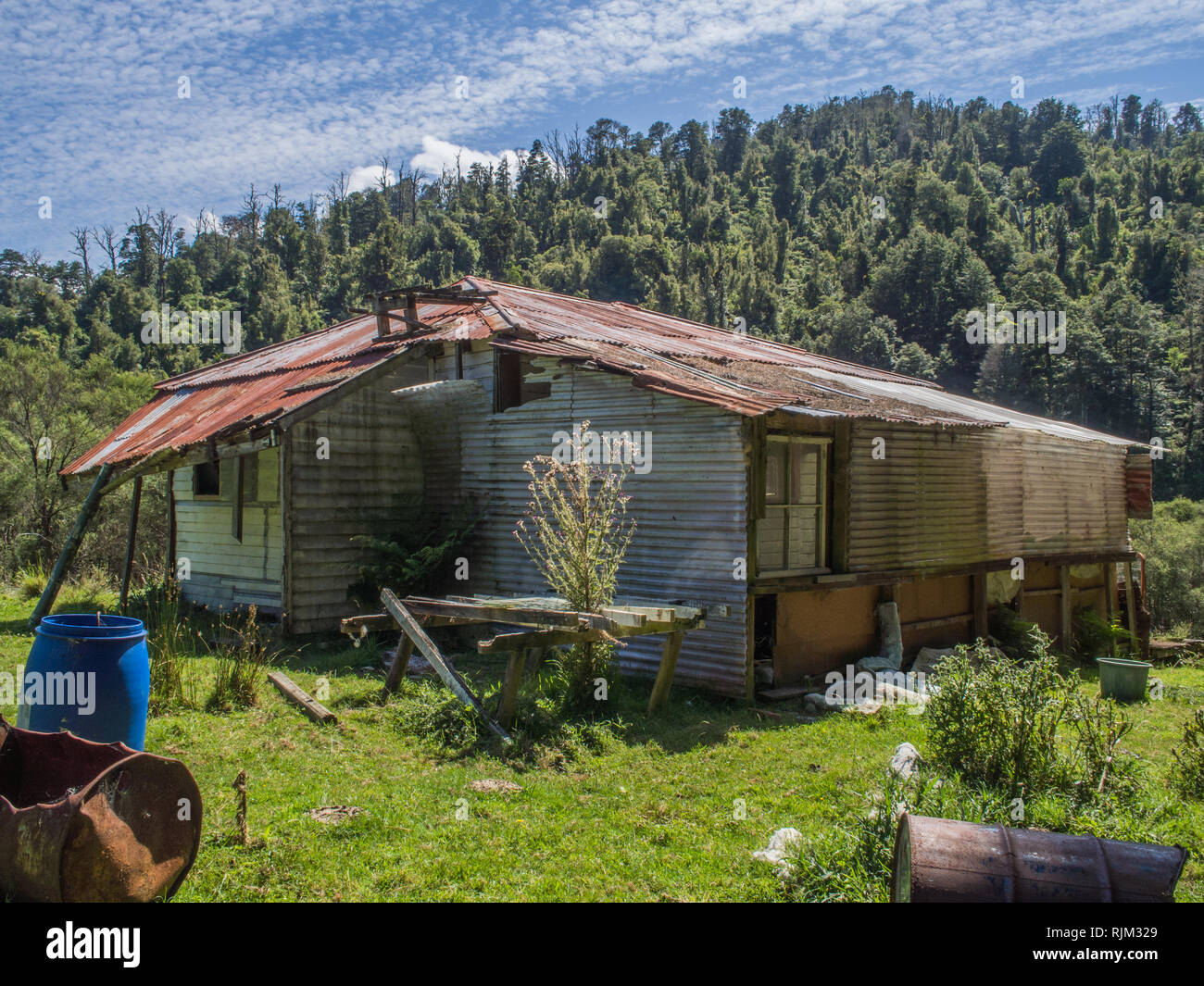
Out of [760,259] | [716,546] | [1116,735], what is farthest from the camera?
[760,259]

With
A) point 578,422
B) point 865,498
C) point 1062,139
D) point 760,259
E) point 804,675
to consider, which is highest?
point 1062,139

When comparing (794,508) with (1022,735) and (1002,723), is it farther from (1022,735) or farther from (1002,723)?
(1022,735)

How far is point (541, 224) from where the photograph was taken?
95438mm

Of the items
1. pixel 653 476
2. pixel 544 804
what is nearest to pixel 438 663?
pixel 544 804

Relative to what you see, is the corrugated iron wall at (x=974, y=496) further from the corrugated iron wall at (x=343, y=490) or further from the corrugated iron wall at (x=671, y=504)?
the corrugated iron wall at (x=343, y=490)

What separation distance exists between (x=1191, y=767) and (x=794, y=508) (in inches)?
198

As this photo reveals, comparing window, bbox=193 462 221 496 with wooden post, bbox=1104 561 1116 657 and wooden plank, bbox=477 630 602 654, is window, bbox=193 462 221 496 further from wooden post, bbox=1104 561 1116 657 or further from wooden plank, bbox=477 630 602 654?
wooden post, bbox=1104 561 1116 657

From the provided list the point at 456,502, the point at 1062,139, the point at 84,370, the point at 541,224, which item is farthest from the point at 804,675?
the point at 1062,139

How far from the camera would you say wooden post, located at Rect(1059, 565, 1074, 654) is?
16312 mm

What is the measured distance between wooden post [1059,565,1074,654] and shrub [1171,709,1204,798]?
9.59m

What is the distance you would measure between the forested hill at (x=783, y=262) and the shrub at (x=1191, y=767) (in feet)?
90.4

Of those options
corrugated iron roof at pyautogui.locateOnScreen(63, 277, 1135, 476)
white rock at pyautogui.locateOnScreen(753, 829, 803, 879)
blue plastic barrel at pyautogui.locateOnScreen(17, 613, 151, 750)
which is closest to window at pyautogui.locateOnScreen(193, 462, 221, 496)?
corrugated iron roof at pyautogui.locateOnScreen(63, 277, 1135, 476)

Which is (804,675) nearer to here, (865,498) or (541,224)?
(865,498)
